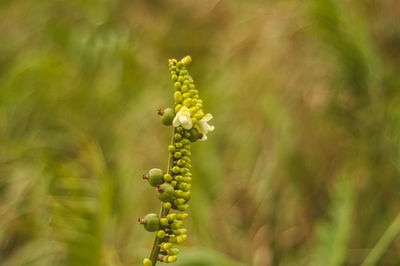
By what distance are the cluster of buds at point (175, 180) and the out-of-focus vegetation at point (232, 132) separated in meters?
0.70

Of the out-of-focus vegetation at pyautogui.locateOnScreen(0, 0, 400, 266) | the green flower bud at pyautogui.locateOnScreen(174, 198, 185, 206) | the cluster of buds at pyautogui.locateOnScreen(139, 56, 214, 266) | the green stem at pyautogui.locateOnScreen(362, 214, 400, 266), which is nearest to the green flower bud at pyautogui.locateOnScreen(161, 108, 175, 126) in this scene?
the cluster of buds at pyautogui.locateOnScreen(139, 56, 214, 266)

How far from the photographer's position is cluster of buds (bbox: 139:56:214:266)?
60 cm

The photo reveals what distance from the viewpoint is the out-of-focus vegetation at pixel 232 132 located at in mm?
1646

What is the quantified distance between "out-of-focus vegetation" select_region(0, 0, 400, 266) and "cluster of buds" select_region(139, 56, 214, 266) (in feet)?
2.31

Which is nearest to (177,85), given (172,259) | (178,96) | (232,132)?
(178,96)

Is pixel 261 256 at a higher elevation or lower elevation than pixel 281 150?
lower

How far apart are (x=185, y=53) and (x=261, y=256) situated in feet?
4.85

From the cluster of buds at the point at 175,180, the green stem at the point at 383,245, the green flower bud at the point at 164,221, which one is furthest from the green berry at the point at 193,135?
the green stem at the point at 383,245

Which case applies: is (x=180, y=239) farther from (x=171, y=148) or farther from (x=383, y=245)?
(x=383, y=245)

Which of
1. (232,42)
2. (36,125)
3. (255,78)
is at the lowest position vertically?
(36,125)

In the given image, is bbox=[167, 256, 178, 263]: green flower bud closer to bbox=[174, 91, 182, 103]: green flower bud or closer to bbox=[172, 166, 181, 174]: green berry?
bbox=[172, 166, 181, 174]: green berry

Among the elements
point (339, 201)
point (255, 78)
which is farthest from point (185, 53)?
point (339, 201)

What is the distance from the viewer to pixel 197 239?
Answer: 1736mm

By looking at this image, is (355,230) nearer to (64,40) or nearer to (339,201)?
(339,201)
